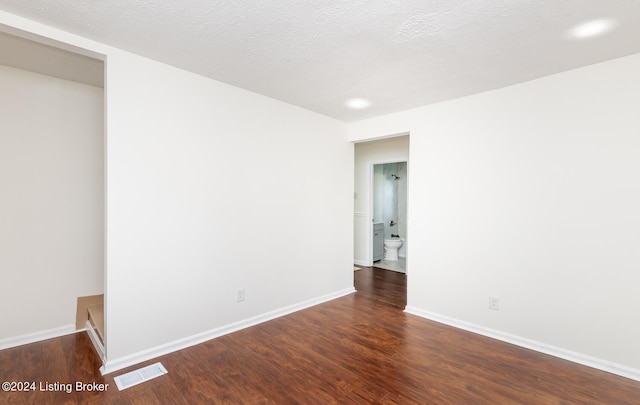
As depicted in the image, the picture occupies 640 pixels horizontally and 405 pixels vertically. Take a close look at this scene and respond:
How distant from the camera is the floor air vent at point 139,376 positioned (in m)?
2.13

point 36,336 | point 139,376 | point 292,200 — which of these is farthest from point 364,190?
point 36,336

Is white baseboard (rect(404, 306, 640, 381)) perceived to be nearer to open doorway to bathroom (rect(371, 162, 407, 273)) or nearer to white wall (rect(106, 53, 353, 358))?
white wall (rect(106, 53, 353, 358))

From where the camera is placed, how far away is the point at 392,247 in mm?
6246

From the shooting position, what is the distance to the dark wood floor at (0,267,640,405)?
2.01m

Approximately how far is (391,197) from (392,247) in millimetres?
1214

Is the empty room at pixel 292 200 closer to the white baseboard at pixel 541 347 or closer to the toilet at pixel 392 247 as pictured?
the white baseboard at pixel 541 347

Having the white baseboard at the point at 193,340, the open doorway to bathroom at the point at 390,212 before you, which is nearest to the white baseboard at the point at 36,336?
the white baseboard at the point at 193,340

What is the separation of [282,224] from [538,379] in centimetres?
272

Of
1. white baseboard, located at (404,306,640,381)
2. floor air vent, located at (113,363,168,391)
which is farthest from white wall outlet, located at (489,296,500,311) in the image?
Result: floor air vent, located at (113,363,168,391)

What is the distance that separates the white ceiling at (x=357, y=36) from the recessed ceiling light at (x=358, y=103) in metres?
0.45

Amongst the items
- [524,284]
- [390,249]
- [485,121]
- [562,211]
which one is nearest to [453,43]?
[485,121]

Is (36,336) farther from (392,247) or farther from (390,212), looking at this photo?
(390,212)

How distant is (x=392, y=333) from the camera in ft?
9.84

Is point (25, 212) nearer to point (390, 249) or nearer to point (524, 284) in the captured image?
point (524, 284)
